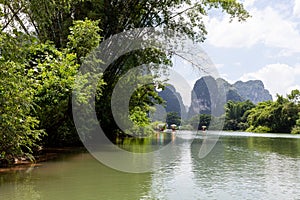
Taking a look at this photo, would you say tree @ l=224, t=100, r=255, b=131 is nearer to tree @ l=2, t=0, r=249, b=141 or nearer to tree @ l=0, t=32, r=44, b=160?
tree @ l=2, t=0, r=249, b=141

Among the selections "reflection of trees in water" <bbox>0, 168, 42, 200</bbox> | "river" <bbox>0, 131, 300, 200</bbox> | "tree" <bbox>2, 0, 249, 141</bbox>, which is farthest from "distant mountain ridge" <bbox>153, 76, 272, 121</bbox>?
"reflection of trees in water" <bbox>0, 168, 42, 200</bbox>

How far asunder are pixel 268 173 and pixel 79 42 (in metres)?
7.47

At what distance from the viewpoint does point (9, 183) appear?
758 centimetres

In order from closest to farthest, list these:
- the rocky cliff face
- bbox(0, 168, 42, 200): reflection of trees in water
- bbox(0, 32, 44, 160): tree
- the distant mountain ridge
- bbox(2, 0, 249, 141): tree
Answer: bbox(0, 168, 42, 200): reflection of trees in water < bbox(0, 32, 44, 160): tree < bbox(2, 0, 249, 141): tree < the distant mountain ridge < the rocky cliff face

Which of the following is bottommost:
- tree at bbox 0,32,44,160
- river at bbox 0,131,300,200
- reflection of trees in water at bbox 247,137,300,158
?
river at bbox 0,131,300,200

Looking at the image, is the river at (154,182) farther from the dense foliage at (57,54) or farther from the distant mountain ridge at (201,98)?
the distant mountain ridge at (201,98)

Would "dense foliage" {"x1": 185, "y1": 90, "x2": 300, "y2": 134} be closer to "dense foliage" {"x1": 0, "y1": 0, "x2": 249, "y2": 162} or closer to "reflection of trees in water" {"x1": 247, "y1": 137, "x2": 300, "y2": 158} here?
"reflection of trees in water" {"x1": 247, "y1": 137, "x2": 300, "y2": 158}

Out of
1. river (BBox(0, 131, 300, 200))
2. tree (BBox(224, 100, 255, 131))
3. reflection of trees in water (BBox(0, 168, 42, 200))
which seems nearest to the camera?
reflection of trees in water (BBox(0, 168, 42, 200))

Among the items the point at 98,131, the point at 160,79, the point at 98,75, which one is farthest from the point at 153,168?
the point at 160,79

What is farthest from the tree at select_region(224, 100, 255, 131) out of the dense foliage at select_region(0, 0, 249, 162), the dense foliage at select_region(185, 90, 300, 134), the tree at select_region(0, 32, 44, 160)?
the tree at select_region(0, 32, 44, 160)

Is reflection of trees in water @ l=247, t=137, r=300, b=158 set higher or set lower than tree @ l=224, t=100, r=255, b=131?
lower

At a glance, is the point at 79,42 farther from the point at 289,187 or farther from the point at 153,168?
Result: the point at 289,187

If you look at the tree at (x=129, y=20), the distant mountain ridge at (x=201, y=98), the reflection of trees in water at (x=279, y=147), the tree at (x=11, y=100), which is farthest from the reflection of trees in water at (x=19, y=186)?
the distant mountain ridge at (x=201, y=98)

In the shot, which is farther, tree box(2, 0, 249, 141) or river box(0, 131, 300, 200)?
tree box(2, 0, 249, 141)
